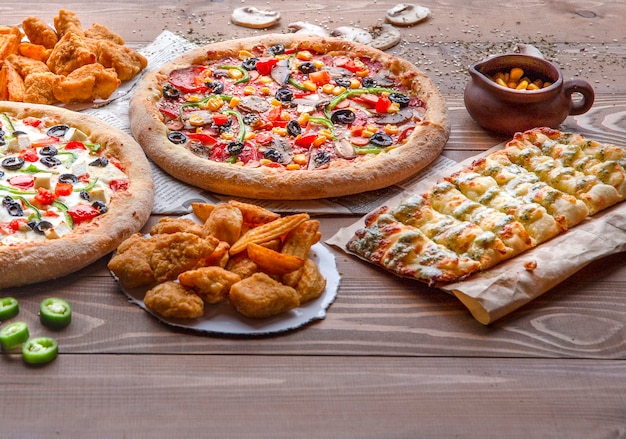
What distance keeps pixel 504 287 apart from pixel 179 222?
1.78 meters

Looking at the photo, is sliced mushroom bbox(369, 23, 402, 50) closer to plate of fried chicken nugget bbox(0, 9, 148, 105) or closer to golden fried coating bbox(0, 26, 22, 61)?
plate of fried chicken nugget bbox(0, 9, 148, 105)

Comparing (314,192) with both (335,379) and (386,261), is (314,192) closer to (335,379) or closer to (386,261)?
(386,261)

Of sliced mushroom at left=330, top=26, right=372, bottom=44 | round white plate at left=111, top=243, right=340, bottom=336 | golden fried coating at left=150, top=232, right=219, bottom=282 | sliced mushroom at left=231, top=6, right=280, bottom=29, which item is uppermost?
golden fried coating at left=150, top=232, right=219, bottom=282

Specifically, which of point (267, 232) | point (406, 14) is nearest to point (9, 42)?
point (267, 232)

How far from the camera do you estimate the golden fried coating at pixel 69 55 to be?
5.97 m

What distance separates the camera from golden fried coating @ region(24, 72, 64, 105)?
5.70m

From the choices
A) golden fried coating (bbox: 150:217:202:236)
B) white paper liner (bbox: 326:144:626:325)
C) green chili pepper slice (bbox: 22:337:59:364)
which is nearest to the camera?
green chili pepper slice (bbox: 22:337:59:364)

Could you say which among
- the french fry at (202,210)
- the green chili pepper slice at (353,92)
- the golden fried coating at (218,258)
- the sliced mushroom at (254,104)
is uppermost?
the golden fried coating at (218,258)

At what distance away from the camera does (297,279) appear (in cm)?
411

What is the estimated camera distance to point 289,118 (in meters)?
5.70

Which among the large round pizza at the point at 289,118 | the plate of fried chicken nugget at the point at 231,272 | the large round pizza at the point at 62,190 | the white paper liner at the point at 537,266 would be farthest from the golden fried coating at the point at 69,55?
the white paper liner at the point at 537,266

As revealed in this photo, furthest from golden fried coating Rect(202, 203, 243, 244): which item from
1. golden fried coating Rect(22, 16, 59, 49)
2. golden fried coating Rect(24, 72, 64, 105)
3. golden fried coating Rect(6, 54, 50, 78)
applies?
golden fried coating Rect(22, 16, 59, 49)

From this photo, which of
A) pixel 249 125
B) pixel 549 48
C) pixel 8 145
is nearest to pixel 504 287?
pixel 249 125

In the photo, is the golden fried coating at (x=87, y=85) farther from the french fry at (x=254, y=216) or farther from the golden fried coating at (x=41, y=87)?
the french fry at (x=254, y=216)
